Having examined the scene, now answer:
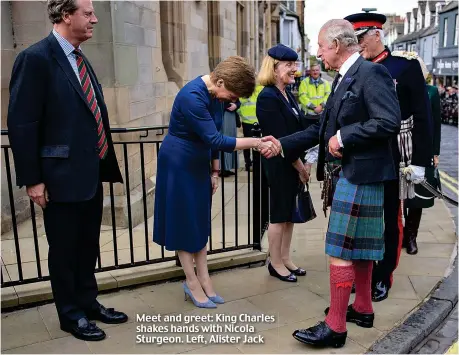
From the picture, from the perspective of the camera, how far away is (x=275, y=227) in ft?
13.1

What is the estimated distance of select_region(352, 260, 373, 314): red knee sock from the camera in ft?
10.5

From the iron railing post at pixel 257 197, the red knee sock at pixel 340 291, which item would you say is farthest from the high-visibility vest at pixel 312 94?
the red knee sock at pixel 340 291

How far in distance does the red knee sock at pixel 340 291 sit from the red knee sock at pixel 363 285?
0.21 meters

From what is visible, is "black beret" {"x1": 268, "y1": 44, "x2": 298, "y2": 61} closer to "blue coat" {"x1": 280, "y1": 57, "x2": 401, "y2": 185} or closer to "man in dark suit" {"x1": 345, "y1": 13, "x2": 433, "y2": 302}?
"man in dark suit" {"x1": 345, "y1": 13, "x2": 433, "y2": 302}

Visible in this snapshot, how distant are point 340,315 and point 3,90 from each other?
4.04 m

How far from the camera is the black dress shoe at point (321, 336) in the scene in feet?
9.93

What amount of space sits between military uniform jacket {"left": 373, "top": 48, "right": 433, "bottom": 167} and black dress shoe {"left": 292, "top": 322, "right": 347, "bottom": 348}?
1.32 metres

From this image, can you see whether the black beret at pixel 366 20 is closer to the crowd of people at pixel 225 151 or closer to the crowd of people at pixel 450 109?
the crowd of people at pixel 225 151

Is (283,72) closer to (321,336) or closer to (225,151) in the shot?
(225,151)

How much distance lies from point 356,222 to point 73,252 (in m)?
1.77

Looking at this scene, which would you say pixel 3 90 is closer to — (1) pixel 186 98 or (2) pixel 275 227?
(1) pixel 186 98

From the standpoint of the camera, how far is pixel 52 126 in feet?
9.32

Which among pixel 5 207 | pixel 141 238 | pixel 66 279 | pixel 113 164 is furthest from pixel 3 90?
pixel 66 279

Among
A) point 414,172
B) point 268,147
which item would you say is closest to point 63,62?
point 268,147
